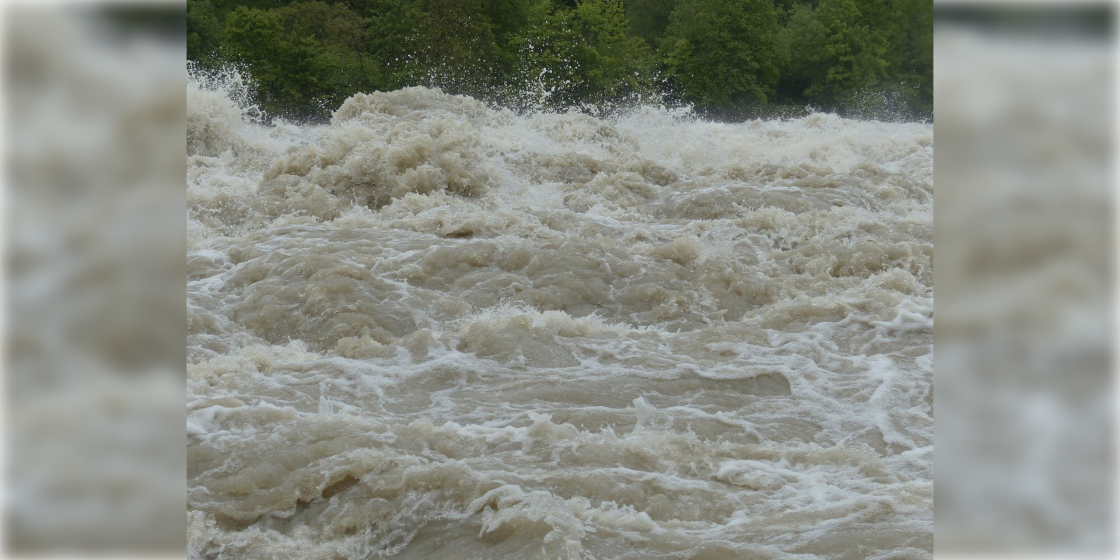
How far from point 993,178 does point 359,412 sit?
12.1 feet

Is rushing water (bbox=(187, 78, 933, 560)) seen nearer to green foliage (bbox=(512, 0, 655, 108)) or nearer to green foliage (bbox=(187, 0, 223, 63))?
green foliage (bbox=(187, 0, 223, 63))

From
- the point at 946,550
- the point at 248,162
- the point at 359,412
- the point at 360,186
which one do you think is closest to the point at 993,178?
the point at 946,550

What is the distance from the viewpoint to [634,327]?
5.74 meters

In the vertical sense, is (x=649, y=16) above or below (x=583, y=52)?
above

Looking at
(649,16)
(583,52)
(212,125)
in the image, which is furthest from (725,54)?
(212,125)

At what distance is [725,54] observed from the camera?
1062 inches

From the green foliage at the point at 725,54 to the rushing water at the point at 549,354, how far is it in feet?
55.0

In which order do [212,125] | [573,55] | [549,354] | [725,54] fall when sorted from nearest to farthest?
[549,354] < [212,125] < [573,55] < [725,54]

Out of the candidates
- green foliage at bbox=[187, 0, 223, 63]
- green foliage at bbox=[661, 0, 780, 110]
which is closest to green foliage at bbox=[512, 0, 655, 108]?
green foliage at bbox=[661, 0, 780, 110]

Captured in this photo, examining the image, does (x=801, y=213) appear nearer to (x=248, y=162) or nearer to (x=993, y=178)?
(x=248, y=162)

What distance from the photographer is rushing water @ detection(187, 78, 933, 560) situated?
3031 mm

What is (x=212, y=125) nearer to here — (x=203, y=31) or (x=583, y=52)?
(x=203, y=31)

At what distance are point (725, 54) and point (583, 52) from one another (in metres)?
3.71

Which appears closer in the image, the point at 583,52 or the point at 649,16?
the point at 583,52
